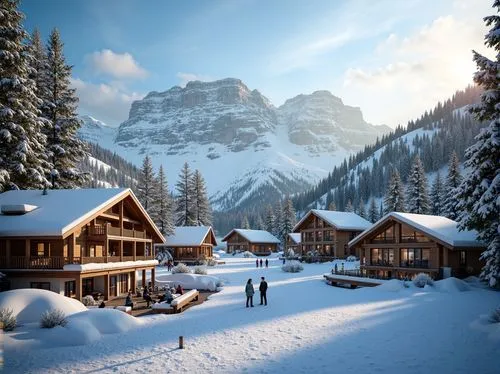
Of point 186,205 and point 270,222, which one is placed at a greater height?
point 186,205

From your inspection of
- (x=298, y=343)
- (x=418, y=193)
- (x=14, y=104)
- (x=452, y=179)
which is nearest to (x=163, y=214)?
(x=14, y=104)

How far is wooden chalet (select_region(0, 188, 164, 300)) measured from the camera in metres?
21.9

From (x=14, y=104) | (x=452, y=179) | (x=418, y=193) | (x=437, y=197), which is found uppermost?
(x=14, y=104)

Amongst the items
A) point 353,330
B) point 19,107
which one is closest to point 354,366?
point 353,330

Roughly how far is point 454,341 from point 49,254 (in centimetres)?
2352

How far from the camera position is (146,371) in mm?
11531

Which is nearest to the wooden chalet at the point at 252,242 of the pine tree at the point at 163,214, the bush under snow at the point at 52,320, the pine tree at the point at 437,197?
the pine tree at the point at 163,214

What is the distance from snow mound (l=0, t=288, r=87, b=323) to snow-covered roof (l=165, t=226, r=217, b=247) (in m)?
42.1

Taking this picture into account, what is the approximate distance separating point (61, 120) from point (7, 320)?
25.3 meters

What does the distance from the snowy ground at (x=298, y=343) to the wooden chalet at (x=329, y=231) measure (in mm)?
40548

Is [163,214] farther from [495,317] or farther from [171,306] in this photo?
[495,317]

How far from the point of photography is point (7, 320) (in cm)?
1535

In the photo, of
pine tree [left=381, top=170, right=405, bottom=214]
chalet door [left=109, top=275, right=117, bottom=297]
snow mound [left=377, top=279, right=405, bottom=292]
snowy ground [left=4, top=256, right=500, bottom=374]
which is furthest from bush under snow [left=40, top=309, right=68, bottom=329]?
pine tree [left=381, top=170, right=405, bottom=214]

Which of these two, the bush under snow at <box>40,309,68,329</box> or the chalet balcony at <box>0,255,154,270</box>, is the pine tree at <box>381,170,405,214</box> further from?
the bush under snow at <box>40,309,68,329</box>
